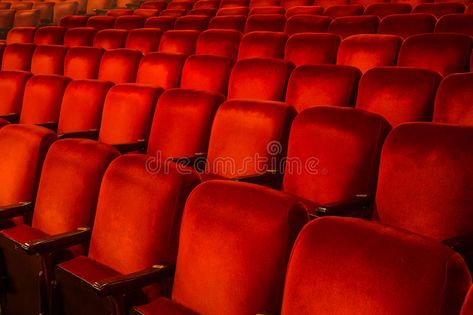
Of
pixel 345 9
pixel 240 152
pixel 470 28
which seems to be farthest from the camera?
pixel 345 9

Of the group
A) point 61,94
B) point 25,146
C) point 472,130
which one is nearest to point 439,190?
point 472,130

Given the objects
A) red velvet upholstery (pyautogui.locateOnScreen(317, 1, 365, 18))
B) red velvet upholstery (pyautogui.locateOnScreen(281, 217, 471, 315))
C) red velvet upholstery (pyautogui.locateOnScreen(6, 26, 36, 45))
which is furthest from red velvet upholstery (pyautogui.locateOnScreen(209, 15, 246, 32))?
red velvet upholstery (pyautogui.locateOnScreen(281, 217, 471, 315))

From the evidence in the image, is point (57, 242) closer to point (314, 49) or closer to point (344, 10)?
point (314, 49)

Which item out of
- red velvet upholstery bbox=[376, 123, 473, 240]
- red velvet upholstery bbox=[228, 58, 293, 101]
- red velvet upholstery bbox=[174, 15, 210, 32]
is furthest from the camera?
red velvet upholstery bbox=[174, 15, 210, 32]

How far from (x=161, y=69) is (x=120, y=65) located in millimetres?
73

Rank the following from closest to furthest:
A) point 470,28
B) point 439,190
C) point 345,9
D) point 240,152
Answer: point 439,190 → point 240,152 → point 470,28 → point 345,9

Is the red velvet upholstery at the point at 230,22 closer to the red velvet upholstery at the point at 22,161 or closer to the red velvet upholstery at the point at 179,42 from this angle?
the red velvet upholstery at the point at 179,42

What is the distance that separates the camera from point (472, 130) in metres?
0.27

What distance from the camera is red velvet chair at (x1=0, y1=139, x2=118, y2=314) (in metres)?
0.30

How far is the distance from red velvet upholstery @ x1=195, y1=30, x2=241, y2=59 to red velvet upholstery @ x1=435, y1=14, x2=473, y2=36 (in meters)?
0.24

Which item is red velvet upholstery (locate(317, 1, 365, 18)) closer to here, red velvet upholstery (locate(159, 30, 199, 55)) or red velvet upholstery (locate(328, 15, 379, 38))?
red velvet upholstery (locate(328, 15, 379, 38))

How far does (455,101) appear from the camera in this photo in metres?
0.36

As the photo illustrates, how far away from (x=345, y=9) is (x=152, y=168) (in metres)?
0.51

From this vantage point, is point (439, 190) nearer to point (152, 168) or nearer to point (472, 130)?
point (472, 130)
